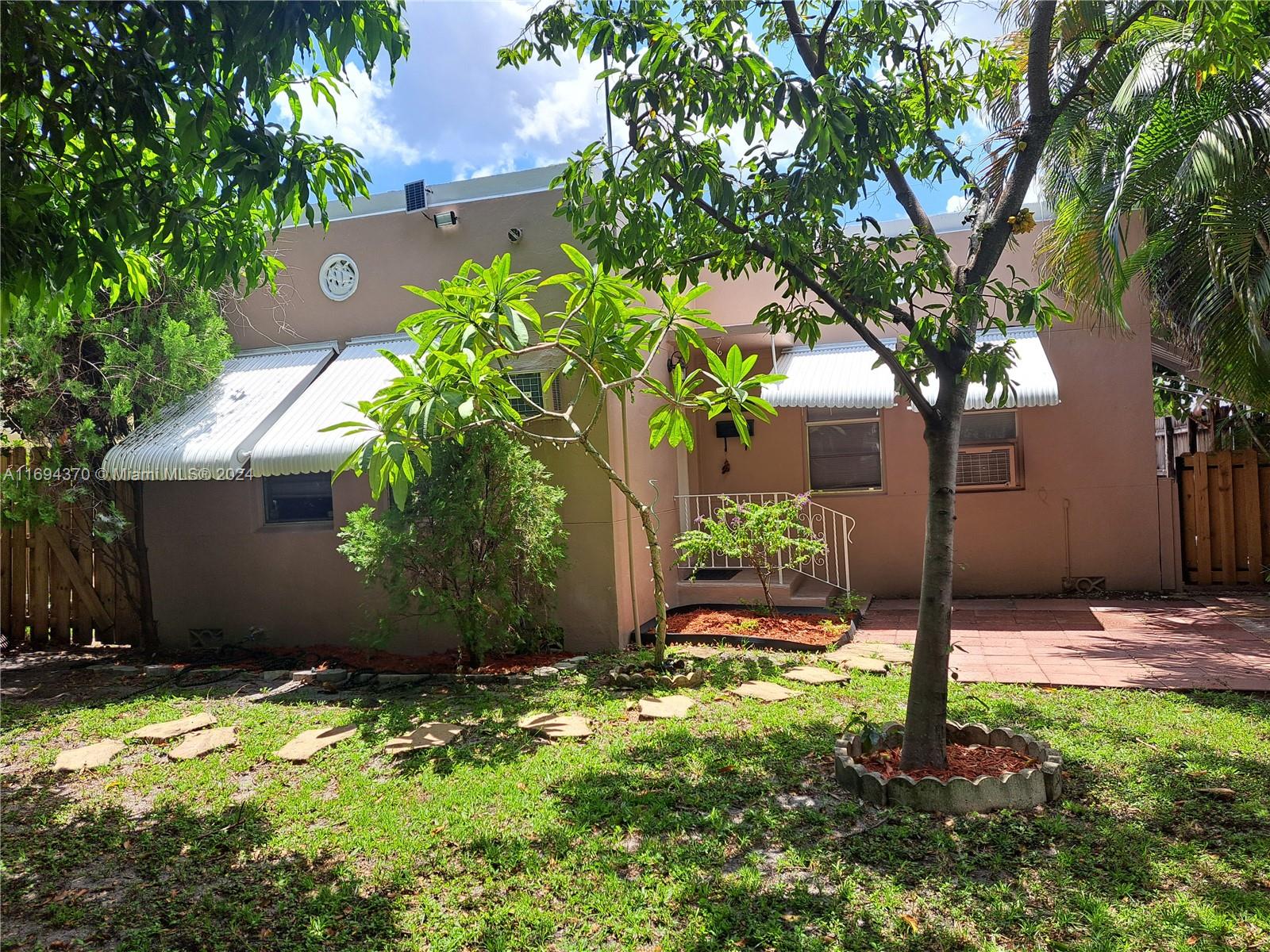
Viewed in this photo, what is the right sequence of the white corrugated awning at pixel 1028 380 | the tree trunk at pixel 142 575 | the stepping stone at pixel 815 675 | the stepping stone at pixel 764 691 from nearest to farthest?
the stepping stone at pixel 764 691 → the stepping stone at pixel 815 675 → the white corrugated awning at pixel 1028 380 → the tree trunk at pixel 142 575

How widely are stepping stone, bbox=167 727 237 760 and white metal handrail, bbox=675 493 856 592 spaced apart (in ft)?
21.0

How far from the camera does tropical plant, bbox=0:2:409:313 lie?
3662 mm

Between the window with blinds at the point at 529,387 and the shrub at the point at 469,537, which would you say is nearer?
the shrub at the point at 469,537

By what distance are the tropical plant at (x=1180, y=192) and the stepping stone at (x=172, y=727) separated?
8.70 m

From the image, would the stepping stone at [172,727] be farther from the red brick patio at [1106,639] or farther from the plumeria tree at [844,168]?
the red brick patio at [1106,639]

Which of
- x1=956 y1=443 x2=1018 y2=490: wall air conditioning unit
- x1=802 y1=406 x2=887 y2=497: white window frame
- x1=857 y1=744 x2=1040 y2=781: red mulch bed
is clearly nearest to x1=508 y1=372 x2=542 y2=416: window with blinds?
x1=802 y1=406 x2=887 y2=497: white window frame

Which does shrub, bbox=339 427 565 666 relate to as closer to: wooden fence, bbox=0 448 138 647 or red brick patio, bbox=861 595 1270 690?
red brick patio, bbox=861 595 1270 690

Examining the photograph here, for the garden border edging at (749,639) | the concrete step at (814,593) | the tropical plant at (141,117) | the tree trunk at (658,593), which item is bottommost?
the garden border edging at (749,639)

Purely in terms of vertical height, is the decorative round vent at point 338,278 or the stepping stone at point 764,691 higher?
the decorative round vent at point 338,278

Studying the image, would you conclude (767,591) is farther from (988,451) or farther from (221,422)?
(221,422)

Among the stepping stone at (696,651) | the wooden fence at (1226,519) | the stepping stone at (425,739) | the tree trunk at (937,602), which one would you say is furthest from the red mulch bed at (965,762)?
the wooden fence at (1226,519)

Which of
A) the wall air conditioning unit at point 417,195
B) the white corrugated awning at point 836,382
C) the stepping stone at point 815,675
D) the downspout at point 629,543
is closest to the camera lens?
the stepping stone at point 815,675

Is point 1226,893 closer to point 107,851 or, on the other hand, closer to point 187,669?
point 107,851

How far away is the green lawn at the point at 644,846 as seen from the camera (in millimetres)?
3693
